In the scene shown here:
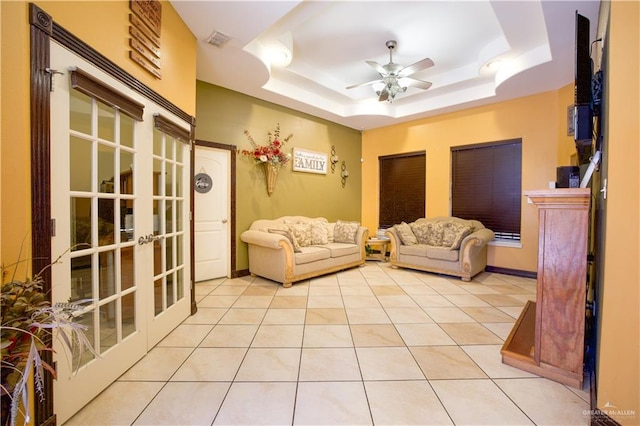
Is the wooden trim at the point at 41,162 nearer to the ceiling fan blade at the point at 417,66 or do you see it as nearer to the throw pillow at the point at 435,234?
the ceiling fan blade at the point at 417,66

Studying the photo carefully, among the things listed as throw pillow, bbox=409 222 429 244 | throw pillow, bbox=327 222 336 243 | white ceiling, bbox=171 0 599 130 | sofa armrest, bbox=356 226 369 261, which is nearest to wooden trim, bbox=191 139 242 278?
white ceiling, bbox=171 0 599 130

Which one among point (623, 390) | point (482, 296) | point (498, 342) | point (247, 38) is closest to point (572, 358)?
point (623, 390)

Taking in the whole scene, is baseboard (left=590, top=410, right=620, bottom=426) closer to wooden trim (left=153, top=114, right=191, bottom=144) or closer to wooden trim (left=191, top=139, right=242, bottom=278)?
wooden trim (left=153, top=114, right=191, bottom=144)

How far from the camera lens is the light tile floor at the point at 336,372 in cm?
151

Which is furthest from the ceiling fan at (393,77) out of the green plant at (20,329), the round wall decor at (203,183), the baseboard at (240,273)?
the green plant at (20,329)

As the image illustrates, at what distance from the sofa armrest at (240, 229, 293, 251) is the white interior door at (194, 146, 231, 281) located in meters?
→ 0.33

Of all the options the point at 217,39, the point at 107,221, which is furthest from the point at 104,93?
the point at 217,39

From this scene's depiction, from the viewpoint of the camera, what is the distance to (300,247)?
428cm

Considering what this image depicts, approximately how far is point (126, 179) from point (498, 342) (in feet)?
10.6

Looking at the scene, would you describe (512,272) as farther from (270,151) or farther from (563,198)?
(270,151)

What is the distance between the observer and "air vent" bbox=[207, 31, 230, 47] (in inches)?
108

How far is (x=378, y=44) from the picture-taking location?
11.9 feet

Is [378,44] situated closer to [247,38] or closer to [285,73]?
[285,73]

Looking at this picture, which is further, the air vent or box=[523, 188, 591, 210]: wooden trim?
the air vent
